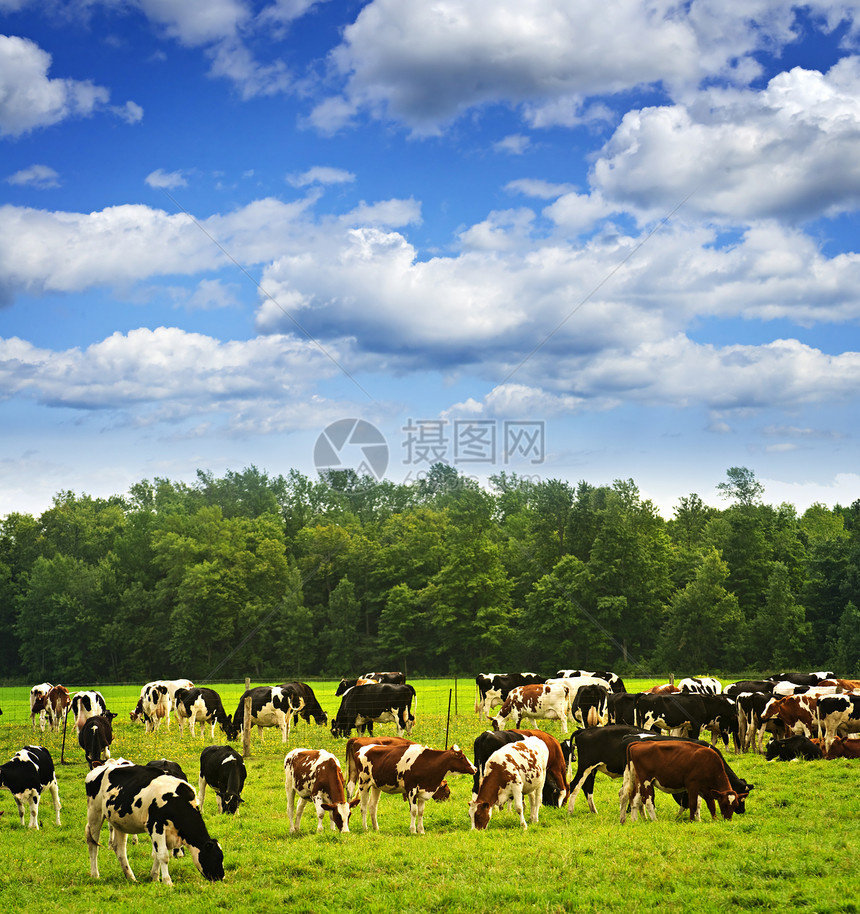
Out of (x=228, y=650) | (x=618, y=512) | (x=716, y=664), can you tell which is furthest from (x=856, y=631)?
(x=228, y=650)

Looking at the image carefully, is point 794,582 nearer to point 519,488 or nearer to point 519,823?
point 519,488

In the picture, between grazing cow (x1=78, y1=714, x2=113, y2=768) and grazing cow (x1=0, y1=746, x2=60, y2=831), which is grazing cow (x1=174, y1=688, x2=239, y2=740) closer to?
grazing cow (x1=78, y1=714, x2=113, y2=768)

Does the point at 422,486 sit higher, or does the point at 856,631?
the point at 422,486

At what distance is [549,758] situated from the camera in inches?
619

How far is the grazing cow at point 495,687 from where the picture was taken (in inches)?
1224

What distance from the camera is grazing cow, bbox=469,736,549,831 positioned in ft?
46.4

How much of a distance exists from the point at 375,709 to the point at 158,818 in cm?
1606

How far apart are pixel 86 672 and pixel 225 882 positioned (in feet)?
236

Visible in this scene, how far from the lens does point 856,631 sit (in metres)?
60.4

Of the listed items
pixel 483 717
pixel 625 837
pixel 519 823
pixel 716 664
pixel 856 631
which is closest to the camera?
pixel 625 837

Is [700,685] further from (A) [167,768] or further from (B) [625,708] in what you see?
(A) [167,768]

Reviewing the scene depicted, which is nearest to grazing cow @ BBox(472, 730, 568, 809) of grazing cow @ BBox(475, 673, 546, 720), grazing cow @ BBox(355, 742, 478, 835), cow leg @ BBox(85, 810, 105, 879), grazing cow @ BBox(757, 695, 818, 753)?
grazing cow @ BBox(355, 742, 478, 835)

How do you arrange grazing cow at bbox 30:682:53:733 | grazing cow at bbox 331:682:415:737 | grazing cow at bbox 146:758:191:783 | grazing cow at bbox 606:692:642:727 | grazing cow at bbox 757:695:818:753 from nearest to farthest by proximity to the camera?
grazing cow at bbox 146:758:191:783 → grazing cow at bbox 757:695:818:753 → grazing cow at bbox 606:692:642:727 → grazing cow at bbox 331:682:415:737 → grazing cow at bbox 30:682:53:733

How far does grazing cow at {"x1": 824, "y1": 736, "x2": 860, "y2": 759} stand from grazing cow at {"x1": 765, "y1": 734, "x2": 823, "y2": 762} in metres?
0.26
